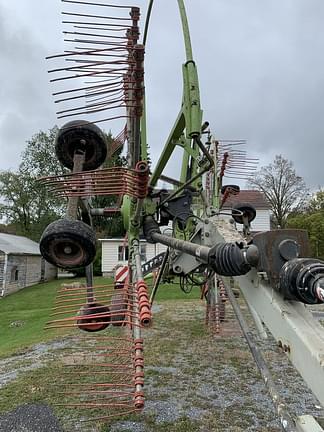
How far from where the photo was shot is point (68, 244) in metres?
2.98

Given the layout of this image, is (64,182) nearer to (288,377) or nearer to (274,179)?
(288,377)

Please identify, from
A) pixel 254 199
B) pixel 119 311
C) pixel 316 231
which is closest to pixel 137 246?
pixel 119 311

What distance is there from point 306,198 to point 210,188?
32475mm

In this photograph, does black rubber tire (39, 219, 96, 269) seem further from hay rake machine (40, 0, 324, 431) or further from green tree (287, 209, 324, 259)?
green tree (287, 209, 324, 259)

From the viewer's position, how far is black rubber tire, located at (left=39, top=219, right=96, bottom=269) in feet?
9.29

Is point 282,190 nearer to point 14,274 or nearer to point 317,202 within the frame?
point 317,202

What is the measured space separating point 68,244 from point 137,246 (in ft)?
4.32

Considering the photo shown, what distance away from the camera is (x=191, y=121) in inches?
112

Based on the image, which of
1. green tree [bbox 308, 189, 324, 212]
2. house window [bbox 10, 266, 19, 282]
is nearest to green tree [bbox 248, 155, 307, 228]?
green tree [bbox 308, 189, 324, 212]

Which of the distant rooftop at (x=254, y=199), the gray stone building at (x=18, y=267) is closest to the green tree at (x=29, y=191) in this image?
the gray stone building at (x=18, y=267)

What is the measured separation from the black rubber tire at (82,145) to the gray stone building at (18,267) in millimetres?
22783

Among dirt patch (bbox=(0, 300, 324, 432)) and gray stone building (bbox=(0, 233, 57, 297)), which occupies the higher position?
gray stone building (bbox=(0, 233, 57, 297))

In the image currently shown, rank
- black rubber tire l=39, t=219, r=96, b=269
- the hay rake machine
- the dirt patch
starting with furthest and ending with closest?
the dirt patch, black rubber tire l=39, t=219, r=96, b=269, the hay rake machine

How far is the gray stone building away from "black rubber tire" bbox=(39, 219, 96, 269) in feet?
77.1
